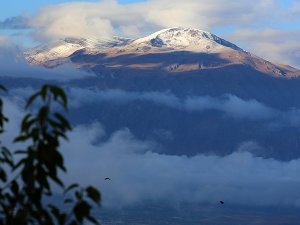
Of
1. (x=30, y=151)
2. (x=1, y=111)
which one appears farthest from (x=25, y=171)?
(x=1, y=111)

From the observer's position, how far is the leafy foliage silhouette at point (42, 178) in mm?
15406

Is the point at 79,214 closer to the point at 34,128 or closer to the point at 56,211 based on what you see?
the point at 56,211

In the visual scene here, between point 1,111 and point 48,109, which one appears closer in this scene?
point 48,109

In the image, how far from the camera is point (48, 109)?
15.4 meters

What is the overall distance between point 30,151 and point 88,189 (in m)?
1.09

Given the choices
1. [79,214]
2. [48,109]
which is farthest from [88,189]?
[48,109]

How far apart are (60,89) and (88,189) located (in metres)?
1.62

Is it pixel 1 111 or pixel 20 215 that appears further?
pixel 1 111

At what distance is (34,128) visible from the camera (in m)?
15.8

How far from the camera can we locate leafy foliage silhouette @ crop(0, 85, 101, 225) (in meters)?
15.4

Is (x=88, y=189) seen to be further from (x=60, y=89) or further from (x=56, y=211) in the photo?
(x=60, y=89)

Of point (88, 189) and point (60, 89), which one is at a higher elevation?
point (60, 89)

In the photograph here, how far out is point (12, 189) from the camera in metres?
15.9

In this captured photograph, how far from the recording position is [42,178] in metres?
15.6
